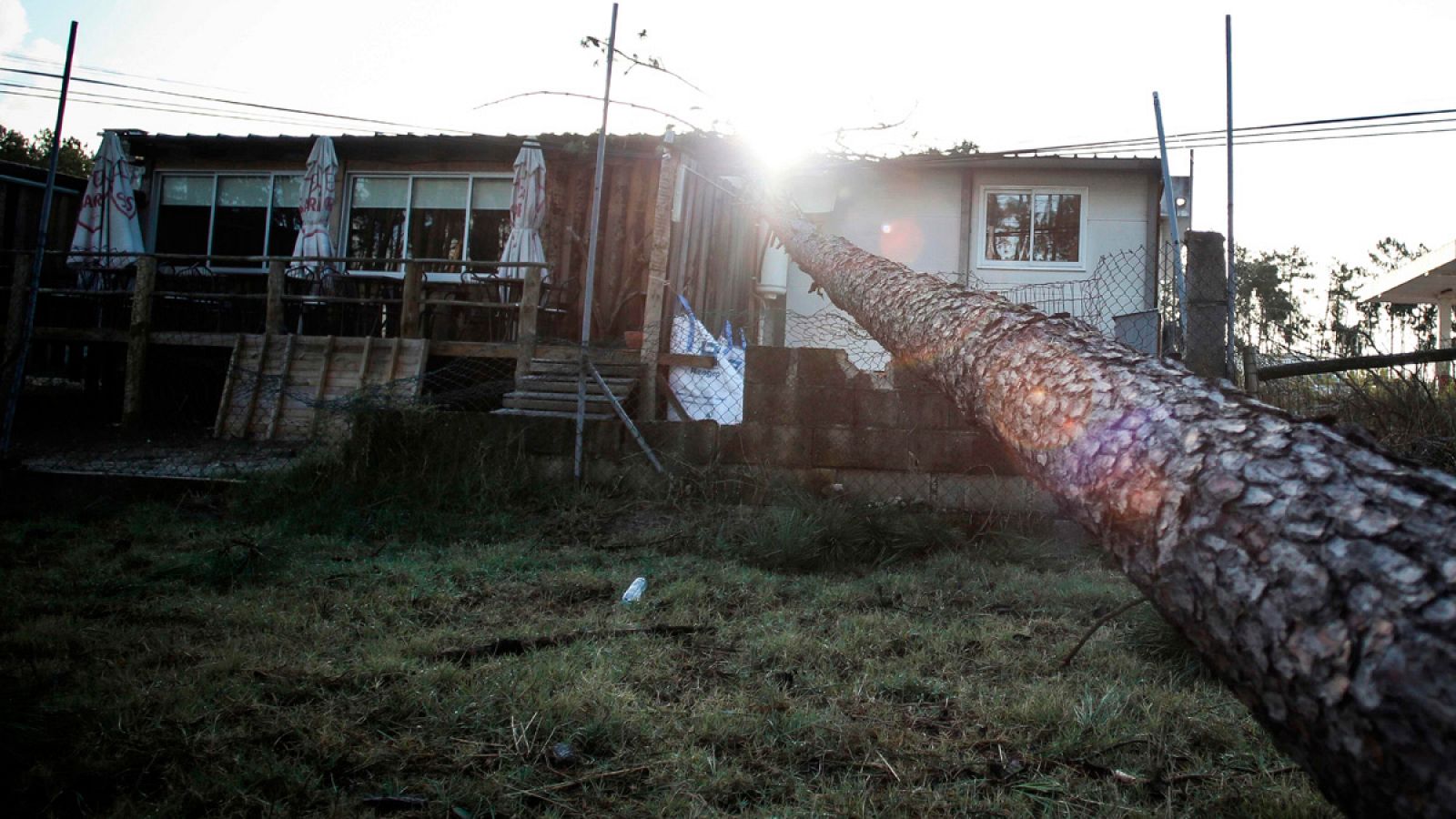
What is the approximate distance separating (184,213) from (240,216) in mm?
813

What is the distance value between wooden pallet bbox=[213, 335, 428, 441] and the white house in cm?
556

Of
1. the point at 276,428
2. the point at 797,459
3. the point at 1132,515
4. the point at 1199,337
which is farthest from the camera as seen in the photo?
the point at 276,428

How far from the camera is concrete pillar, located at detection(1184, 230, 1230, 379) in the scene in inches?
158

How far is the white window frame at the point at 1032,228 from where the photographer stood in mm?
11742

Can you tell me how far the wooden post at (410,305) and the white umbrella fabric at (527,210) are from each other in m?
1.34

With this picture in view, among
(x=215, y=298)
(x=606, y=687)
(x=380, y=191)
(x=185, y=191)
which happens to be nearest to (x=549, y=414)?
(x=606, y=687)

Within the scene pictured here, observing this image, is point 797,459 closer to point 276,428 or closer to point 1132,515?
point 1132,515

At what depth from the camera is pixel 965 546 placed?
14.4 ft

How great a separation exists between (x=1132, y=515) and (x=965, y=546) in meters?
3.09

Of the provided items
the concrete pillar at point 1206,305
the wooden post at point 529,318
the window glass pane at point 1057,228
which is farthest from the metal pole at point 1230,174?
the window glass pane at point 1057,228

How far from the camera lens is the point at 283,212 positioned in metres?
11.5

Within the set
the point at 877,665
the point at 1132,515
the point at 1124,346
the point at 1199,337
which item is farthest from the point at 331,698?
the point at 1199,337

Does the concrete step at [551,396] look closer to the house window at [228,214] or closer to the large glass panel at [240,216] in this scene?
the house window at [228,214]

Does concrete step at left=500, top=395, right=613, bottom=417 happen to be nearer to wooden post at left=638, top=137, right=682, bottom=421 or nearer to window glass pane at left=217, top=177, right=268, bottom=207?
wooden post at left=638, top=137, right=682, bottom=421
